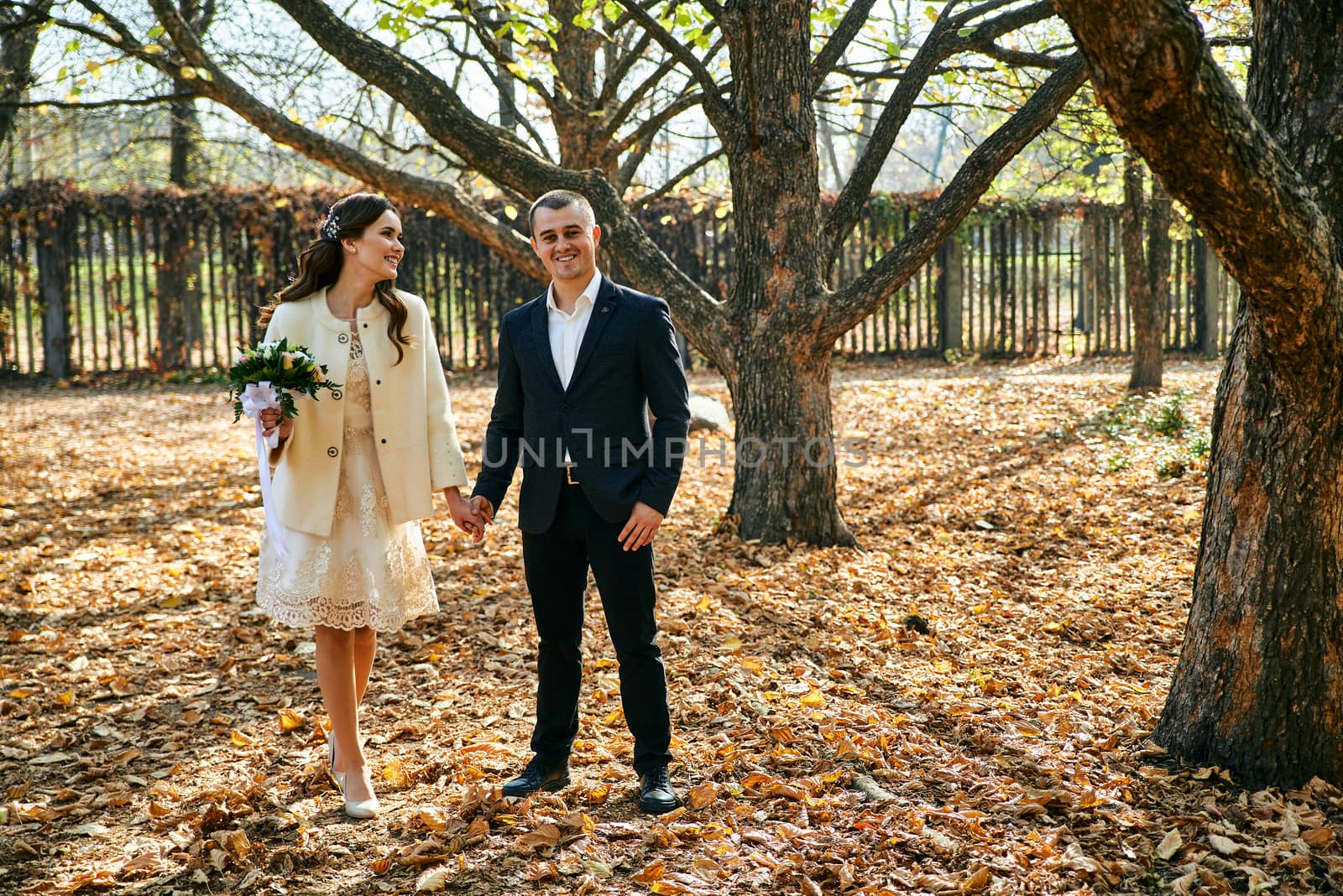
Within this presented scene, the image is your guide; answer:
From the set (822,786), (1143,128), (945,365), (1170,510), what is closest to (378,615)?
(822,786)

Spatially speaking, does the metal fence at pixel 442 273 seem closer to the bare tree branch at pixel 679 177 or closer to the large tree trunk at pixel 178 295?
the large tree trunk at pixel 178 295

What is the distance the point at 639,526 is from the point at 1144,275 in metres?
9.45

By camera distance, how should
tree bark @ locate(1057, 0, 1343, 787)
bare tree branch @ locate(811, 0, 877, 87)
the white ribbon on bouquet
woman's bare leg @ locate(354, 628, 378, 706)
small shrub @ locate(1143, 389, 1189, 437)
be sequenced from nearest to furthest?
tree bark @ locate(1057, 0, 1343, 787)
the white ribbon on bouquet
woman's bare leg @ locate(354, 628, 378, 706)
bare tree branch @ locate(811, 0, 877, 87)
small shrub @ locate(1143, 389, 1189, 437)

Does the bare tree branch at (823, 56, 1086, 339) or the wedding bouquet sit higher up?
the bare tree branch at (823, 56, 1086, 339)

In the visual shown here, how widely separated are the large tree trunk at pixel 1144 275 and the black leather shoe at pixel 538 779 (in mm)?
9103

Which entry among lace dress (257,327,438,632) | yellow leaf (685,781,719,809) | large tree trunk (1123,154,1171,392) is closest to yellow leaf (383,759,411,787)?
lace dress (257,327,438,632)

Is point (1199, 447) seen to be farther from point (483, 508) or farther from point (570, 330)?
point (483, 508)

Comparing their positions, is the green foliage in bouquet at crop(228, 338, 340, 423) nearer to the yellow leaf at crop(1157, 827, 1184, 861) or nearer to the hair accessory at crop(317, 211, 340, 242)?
the hair accessory at crop(317, 211, 340, 242)

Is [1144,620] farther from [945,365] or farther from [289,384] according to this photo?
[945,365]

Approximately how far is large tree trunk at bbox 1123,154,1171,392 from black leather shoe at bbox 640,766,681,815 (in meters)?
9.02

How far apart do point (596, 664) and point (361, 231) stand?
220cm

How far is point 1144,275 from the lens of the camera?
11.1m

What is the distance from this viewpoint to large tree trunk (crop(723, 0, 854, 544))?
6027mm

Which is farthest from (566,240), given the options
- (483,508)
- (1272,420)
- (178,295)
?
(178,295)
